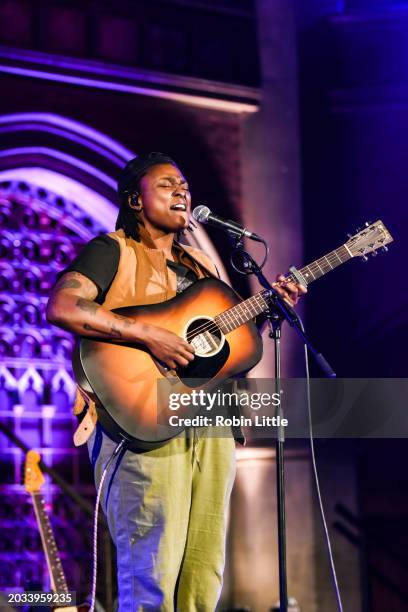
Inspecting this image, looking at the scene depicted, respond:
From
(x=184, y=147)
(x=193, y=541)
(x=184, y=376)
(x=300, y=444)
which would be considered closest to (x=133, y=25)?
(x=184, y=147)

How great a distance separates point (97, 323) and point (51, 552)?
1980mm

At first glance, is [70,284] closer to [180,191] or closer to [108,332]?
[108,332]

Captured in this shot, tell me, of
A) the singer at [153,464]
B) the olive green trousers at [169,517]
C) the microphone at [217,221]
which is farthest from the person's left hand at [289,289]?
the olive green trousers at [169,517]

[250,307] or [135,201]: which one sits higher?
[135,201]

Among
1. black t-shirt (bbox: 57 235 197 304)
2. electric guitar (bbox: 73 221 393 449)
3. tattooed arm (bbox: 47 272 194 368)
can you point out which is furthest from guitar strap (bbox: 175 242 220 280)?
tattooed arm (bbox: 47 272 194 368)

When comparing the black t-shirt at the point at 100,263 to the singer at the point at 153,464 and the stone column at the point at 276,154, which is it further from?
the stone column at the point at 276,154

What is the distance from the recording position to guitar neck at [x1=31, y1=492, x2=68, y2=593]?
4.60 m

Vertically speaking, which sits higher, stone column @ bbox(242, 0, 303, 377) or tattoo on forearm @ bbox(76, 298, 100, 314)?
stone column @ bbox(242, 0, 303, 377)

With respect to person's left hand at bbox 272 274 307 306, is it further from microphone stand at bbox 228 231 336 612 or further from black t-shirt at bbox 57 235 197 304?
black t-shirt at bbox 57 235 197 304

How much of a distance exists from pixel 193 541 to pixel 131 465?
37cm

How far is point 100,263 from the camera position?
3.34 metres

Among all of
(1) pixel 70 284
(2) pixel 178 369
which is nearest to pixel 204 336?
(2) pixel 178 369

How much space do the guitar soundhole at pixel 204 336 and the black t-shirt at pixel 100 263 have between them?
0.35 metres

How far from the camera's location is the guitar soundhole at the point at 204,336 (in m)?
3.47
